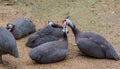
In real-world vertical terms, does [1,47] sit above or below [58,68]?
above

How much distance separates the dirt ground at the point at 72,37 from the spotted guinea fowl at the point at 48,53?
0.08m

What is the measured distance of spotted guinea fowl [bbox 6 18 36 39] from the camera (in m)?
7.68

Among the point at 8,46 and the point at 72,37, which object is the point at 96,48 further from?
the point at 8,46

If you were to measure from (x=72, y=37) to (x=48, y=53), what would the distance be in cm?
136

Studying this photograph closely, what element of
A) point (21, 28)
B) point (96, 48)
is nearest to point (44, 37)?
point (21, 28)

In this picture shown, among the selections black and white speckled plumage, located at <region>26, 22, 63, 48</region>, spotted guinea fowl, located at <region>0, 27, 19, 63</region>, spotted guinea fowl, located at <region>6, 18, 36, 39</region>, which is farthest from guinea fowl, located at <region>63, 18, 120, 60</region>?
spotted guinea fowl, located at <region>6, 18, 36, 39</region>

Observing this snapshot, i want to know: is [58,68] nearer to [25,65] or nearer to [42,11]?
[25,65]

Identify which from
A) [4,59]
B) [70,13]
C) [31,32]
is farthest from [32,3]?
[4,59]

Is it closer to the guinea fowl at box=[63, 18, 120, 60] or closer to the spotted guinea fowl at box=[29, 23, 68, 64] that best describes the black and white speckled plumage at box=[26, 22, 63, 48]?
the spotted guinea fowl at box=[29, 23, 68, 64]

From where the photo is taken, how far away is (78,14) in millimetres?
8891

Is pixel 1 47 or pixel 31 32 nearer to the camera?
pixel 1 47

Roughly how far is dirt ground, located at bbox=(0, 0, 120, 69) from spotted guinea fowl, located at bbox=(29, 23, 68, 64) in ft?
0.27

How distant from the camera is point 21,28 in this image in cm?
789

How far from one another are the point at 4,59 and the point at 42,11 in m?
2.71
